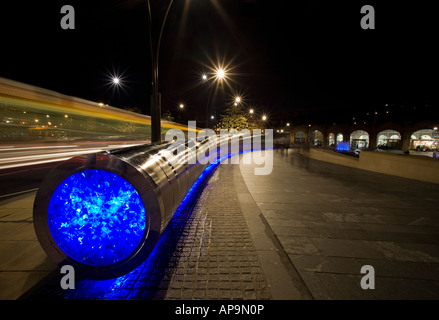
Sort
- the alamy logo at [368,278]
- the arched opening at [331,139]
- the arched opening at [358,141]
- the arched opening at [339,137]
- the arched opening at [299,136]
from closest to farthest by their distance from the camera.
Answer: the alamy logo at [368,278], the arched opening at [358,141], the arched opening at [339,137], the arched opening at [331,139], the arched opening at [299,136]

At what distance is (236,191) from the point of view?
22.1 feet

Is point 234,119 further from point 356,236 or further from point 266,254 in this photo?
point 266,254

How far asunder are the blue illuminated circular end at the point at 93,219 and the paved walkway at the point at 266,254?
46 centimetres

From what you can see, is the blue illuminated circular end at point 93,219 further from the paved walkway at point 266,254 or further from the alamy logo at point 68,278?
the paved walkway at point 266,254

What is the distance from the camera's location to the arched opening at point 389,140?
6016cm

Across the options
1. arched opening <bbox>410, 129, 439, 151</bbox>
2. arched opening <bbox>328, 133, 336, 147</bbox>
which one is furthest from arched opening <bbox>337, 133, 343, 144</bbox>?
arched opening <bbox>410, 129, 439, 151</bbox>

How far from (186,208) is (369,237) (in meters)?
3.88

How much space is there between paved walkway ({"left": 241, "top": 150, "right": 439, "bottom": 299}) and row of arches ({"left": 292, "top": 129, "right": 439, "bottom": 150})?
69.4m

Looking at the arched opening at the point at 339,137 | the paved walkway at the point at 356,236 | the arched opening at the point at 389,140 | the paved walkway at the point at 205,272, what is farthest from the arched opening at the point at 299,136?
the paved walkway at the point at 205,272

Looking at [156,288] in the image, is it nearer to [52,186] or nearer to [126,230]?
[126,230]

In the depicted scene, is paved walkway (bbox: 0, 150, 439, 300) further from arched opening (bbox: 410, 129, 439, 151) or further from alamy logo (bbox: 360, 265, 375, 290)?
arched opening (bbox: 410, 129, 439, 151)

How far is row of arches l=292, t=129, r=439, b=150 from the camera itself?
57.6 m

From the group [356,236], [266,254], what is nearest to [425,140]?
[356,236]
